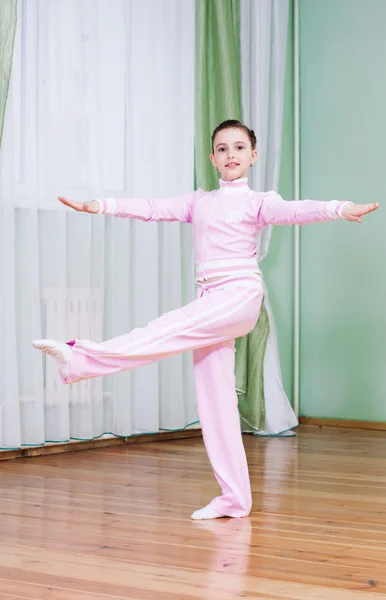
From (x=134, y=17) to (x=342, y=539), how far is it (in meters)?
2.51

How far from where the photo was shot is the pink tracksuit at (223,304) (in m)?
2.31

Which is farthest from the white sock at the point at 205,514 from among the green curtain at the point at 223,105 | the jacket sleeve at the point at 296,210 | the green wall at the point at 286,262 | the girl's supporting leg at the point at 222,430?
the green wall at the point at 286,262

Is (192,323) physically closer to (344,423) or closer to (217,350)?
(217,350)

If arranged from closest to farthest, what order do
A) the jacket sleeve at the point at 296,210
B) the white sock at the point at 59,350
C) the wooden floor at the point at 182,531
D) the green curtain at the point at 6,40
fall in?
the wooden floor at the point at 182,531
the white sock at the point at 59,350
the jacket sleeve at the point at 296,210
the green curtain at the point at 6,40

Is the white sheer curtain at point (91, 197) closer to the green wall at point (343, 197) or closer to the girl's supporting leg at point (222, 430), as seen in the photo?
the green wall at point (343, 197)

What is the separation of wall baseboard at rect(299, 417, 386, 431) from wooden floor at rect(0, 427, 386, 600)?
2.87 feet

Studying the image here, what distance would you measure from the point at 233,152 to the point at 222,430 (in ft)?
2.45

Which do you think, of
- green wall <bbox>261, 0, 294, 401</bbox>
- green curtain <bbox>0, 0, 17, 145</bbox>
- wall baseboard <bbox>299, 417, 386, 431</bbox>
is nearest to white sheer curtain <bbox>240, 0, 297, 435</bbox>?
green wall <bbox>261, 0, 294, 401</bbox>

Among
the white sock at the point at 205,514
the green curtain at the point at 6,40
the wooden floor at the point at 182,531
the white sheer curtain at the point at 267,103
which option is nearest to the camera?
the wooden floor at the point at 182,531

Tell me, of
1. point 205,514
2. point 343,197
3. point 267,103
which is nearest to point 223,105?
point 267,103

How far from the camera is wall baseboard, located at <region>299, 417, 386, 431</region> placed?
170 inches

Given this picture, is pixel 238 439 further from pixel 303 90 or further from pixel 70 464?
pixel 303 90

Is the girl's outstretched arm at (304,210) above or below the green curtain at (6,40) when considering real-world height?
below

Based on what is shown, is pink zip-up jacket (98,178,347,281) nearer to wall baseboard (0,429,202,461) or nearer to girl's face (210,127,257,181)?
girl's face (210,127,257,181)
